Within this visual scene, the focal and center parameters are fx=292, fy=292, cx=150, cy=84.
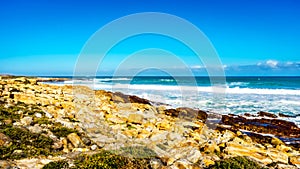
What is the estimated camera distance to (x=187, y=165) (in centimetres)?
679

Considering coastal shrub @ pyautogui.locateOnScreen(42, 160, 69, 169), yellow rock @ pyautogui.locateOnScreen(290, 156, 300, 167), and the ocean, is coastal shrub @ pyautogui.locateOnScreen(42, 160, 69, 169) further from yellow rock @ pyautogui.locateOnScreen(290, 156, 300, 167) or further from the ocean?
the ocean

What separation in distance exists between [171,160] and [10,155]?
151 inches

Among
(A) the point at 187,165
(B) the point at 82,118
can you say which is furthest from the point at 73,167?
(B) the point at 82,118

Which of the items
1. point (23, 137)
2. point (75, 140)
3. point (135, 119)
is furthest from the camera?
point (135, 119)

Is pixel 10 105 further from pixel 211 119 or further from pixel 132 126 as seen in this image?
pixel 211 119

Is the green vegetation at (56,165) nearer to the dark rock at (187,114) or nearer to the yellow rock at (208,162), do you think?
the yellow rock at (208,162)

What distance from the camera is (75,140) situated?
27.9 feet

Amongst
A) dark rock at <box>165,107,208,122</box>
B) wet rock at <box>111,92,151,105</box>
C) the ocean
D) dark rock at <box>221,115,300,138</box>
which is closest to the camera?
dark rock at <box>221,115,300,138</box>

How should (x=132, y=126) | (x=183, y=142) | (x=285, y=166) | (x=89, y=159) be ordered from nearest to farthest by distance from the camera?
(x=89, y=159), (x=285, y=166), (x=183, y=142), (x=132, y=126)

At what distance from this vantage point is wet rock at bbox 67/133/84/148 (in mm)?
8404

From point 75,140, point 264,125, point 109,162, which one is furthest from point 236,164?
point 264,125

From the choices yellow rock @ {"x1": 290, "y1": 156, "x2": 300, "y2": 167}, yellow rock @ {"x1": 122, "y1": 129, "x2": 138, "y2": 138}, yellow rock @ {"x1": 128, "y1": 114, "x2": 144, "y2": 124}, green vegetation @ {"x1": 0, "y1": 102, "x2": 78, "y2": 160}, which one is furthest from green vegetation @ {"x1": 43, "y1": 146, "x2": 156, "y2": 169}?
yellow rock @ {"x1": 128, "y1": 114, "x2": 144, "y2": 124}

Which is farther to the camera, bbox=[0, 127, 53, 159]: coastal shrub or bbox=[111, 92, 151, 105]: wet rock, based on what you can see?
bbox=[111, 92, 151, 105]: wet rock

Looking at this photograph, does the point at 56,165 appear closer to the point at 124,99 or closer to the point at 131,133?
the point at 131,133
